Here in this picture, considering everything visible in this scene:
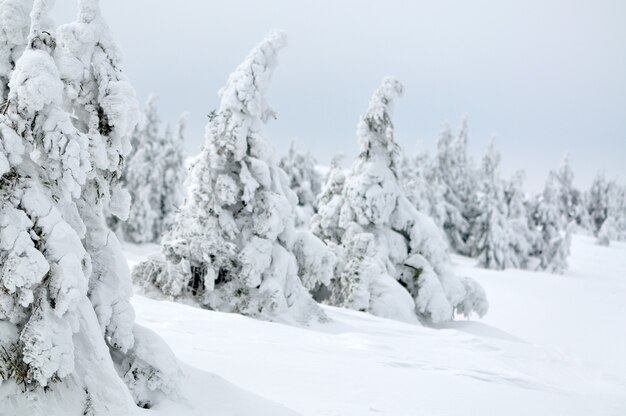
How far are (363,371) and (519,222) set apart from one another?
46.7 meters

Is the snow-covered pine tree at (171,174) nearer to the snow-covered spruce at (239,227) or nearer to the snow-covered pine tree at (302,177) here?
the snow-covered pine tree at (302,177)

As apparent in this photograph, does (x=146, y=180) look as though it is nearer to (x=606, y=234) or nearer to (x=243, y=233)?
(x=243, y=233)

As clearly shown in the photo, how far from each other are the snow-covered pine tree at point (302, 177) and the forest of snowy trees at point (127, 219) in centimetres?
2196

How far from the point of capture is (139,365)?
226 inches

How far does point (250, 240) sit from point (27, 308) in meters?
9.64

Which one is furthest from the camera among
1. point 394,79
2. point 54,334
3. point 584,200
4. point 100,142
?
point 584,200

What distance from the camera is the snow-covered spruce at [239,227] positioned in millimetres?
13812

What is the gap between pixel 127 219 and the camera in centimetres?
1338

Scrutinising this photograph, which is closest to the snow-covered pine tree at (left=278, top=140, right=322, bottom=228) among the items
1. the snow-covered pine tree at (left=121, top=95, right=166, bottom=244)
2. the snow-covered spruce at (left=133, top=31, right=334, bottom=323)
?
the snow-covered pine tree at (left=121, top=95, right=166, bottom=244)

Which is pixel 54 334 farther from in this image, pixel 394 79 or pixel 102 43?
pixel 394 79

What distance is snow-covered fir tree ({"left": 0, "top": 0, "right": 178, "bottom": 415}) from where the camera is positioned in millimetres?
4430

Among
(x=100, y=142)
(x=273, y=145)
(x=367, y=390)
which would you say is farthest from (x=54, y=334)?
(x=273, y=145)

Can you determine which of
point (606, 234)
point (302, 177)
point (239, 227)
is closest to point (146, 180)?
point (302, 177)

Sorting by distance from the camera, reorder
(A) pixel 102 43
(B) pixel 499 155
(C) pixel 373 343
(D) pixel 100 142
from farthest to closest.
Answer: (B) pixel 499 155, (C) pixel 373 343, (A) pixel 102 43, (D) pixel 100 142
